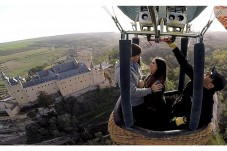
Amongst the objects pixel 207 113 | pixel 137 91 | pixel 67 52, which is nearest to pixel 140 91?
pixel 137 91

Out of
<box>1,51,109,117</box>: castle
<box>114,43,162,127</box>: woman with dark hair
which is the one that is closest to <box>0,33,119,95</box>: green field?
<box>1,51,109,117</box>: castle

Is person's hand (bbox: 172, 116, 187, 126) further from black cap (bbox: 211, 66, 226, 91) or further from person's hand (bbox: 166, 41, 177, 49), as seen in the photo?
person's hand (bbox: 166, 41, 177, 49)

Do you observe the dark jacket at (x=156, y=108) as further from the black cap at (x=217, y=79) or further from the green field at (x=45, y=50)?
the green field at (x=45, y=50)

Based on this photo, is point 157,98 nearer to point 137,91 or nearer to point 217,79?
point 137,91

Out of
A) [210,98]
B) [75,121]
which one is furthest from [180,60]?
[75,121]

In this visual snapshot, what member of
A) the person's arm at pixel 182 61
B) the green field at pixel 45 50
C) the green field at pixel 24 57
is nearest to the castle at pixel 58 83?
the green field at pixel 45 50

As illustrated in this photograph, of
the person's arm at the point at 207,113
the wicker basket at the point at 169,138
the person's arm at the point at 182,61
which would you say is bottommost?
the wicker basket at the point at 169,138
